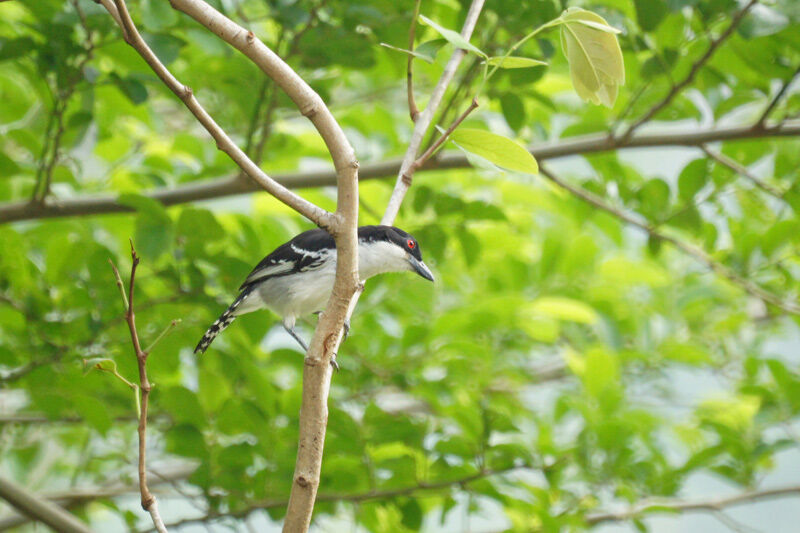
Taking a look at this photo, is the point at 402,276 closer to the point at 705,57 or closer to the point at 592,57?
the point at 705,57

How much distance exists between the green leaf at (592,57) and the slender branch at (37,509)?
259cm

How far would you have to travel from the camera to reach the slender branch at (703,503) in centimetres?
395

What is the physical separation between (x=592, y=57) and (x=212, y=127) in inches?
29.3

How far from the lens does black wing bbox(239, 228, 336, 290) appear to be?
2934mm

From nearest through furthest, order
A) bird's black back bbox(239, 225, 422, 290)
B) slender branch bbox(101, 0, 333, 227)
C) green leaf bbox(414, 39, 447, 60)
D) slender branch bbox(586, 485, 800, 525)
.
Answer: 1. slender branch bbox(101, 0, 333, 227)
2. green leaf bbox(414, 39, 447, 60)
3. bird's black back bbox(239, 225, 422, 290)
4. slender branch bbox(586, 485, 800, 525)

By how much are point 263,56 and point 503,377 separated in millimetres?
3122

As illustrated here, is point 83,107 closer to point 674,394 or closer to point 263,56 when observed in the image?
point 263,56

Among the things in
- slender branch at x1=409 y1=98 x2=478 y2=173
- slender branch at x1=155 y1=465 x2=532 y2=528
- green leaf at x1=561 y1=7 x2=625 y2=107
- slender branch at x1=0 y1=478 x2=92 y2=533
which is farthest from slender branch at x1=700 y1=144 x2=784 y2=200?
slender branch at x1=0 y1=478 x2=92 y2=533

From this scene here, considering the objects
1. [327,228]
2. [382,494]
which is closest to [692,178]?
[382,494]

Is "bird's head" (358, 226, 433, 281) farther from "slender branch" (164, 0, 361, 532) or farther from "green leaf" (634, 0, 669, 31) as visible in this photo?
"green leaf" (634, 0, 669, 31)

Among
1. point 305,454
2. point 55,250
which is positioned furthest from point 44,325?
point 305,454

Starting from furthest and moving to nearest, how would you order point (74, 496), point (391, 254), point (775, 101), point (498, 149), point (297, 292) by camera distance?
point (74, 496), point (775, 101), point (297, 292), point (391, 254), point (498, 149)

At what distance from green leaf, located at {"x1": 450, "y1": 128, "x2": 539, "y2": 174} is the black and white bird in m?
1.06

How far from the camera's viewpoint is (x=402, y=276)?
3873mm
